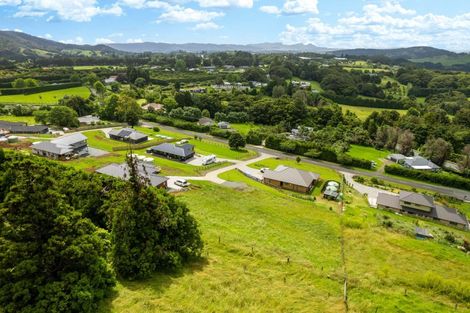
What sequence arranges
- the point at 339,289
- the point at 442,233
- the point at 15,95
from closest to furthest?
1. the point at 339,289
2. the point at 442,233
3. the point at 15,95

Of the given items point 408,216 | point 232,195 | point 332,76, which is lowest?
point 408,216

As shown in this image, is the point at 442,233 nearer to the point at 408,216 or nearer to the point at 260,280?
the point at 408,216

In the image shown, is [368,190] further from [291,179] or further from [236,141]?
[236,141]

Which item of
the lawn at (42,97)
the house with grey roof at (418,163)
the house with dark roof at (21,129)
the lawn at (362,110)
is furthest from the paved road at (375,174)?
the lawn at (42,97)

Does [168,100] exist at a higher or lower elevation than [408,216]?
higher

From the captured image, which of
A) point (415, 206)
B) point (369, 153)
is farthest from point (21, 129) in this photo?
point (369, 153)

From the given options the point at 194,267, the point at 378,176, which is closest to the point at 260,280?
the point at 194,267
